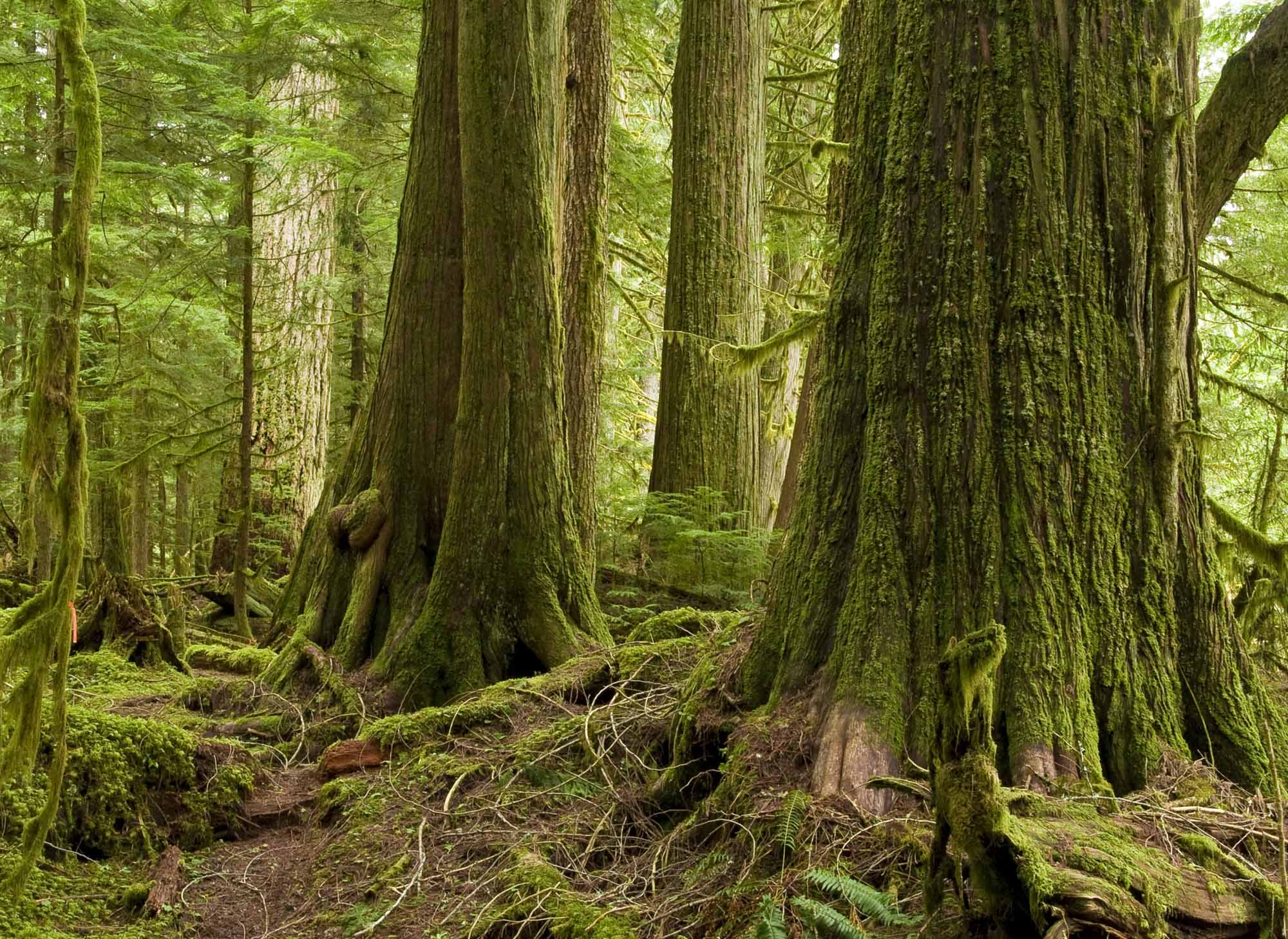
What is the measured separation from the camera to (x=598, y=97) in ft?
27.4

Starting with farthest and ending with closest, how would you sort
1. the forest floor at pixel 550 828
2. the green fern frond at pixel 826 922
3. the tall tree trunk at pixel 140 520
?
the tall tree trunk at pixel 140 520
the forest floor at pixel 550 828
the green fern frond at pixel 826 922

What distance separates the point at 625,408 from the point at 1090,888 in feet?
44.9

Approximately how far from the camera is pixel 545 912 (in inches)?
131

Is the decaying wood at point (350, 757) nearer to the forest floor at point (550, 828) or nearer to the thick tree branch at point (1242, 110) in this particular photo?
the forest floor at point (550, 828)

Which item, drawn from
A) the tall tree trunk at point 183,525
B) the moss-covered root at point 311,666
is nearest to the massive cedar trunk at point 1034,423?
the moss-covered root at point 311,666

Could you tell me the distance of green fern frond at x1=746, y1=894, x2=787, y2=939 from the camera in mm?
2494

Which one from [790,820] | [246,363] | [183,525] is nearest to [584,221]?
[246,363]

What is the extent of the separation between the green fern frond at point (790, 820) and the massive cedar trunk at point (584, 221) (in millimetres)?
5051

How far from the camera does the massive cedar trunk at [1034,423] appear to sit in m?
3.23

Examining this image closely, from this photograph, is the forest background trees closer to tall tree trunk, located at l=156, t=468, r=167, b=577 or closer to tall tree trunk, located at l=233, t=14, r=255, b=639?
tall tree trunk, located at l=233, t=14, r=255, b=639

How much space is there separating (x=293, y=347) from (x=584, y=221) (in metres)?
5.69

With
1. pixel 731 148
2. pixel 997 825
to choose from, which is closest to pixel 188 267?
pixel 731 148

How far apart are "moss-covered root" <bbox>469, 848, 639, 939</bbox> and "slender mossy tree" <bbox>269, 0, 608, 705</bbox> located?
2449 mm

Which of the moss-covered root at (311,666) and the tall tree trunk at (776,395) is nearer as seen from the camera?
the moss-covered root at (311,666)
